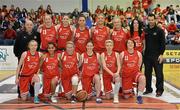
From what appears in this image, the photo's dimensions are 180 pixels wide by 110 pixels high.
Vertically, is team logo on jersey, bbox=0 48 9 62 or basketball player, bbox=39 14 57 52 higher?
basketball player, bbox=39 14 57 52

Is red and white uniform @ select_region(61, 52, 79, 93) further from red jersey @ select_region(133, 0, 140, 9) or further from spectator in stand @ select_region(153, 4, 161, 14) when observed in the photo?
red jersey @ select_region(133, 0, 140, 9)

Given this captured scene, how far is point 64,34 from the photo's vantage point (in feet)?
25.8

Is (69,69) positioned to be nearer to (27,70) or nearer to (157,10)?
(27,70)

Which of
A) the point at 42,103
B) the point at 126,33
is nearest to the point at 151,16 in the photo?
the point at 126,33

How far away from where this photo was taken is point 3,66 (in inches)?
543

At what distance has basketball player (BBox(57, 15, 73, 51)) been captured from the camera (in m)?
7.86

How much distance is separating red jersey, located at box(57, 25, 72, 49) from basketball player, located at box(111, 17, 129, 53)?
908mm

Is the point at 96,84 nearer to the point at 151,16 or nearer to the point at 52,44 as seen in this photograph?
the point at 52,44

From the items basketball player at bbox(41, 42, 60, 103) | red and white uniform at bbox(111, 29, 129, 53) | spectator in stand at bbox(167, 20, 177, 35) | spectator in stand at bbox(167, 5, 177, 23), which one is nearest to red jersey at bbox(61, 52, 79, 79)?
basketball player at bbox(41, 42, 60, 103)

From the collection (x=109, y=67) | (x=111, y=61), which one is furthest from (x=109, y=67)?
(x=111, y=61)

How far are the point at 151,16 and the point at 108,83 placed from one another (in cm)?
167

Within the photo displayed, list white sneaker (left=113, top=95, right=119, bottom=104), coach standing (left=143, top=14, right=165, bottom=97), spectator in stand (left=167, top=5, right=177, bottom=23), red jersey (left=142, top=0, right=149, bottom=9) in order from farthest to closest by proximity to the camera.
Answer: red jersey (left=142, top=0, right=149, bottom=9)
spectator in stand (left=167, top=5, right=177, bottom=23)
coach standing (left=143, top=14, right=165, bottom=97)
white sneaker (left=113, top=95, right=119, bottom=104)

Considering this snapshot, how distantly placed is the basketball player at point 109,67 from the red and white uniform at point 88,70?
17 cm

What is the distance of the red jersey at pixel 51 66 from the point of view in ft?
24.9
